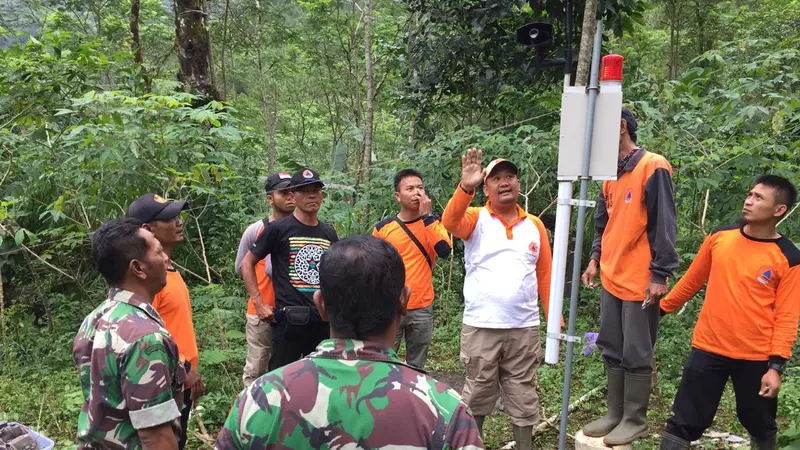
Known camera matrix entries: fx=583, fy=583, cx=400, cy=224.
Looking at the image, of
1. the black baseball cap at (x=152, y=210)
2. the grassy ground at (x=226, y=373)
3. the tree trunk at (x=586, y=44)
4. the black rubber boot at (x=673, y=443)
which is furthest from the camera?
the tree trunk at (x=586, y=44)

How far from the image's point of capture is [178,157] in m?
5.80

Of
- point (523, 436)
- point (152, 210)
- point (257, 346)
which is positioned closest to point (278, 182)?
point (257, 346)

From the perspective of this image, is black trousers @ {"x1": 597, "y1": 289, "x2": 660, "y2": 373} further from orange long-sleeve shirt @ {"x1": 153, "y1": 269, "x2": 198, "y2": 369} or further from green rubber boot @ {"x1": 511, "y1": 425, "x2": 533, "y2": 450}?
orange long-sleeve shirt @ {"x1": 153, "y1": 269, "x2": 198, "y2": 369}

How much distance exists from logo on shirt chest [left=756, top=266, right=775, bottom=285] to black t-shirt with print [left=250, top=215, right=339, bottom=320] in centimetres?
265

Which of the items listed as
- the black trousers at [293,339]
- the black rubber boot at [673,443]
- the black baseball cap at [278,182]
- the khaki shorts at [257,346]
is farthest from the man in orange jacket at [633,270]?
the khaki shorts at [257,346]

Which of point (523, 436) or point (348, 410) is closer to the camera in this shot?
point (348, 410)

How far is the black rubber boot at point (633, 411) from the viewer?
11.6 ft

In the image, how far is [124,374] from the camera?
1953 millimetres

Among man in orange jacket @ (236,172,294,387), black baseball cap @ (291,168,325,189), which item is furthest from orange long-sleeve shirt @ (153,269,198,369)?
man in orange jacket @ (236,172,294,387)

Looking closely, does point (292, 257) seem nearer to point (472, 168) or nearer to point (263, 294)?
point (263, 294)

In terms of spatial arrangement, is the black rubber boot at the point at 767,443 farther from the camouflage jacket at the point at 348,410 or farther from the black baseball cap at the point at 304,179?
the black baseball cap at the point at 304,179

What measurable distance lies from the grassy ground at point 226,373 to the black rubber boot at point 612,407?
0.41 m

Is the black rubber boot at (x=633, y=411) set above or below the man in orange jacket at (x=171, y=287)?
below

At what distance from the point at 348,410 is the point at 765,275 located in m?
2.86
